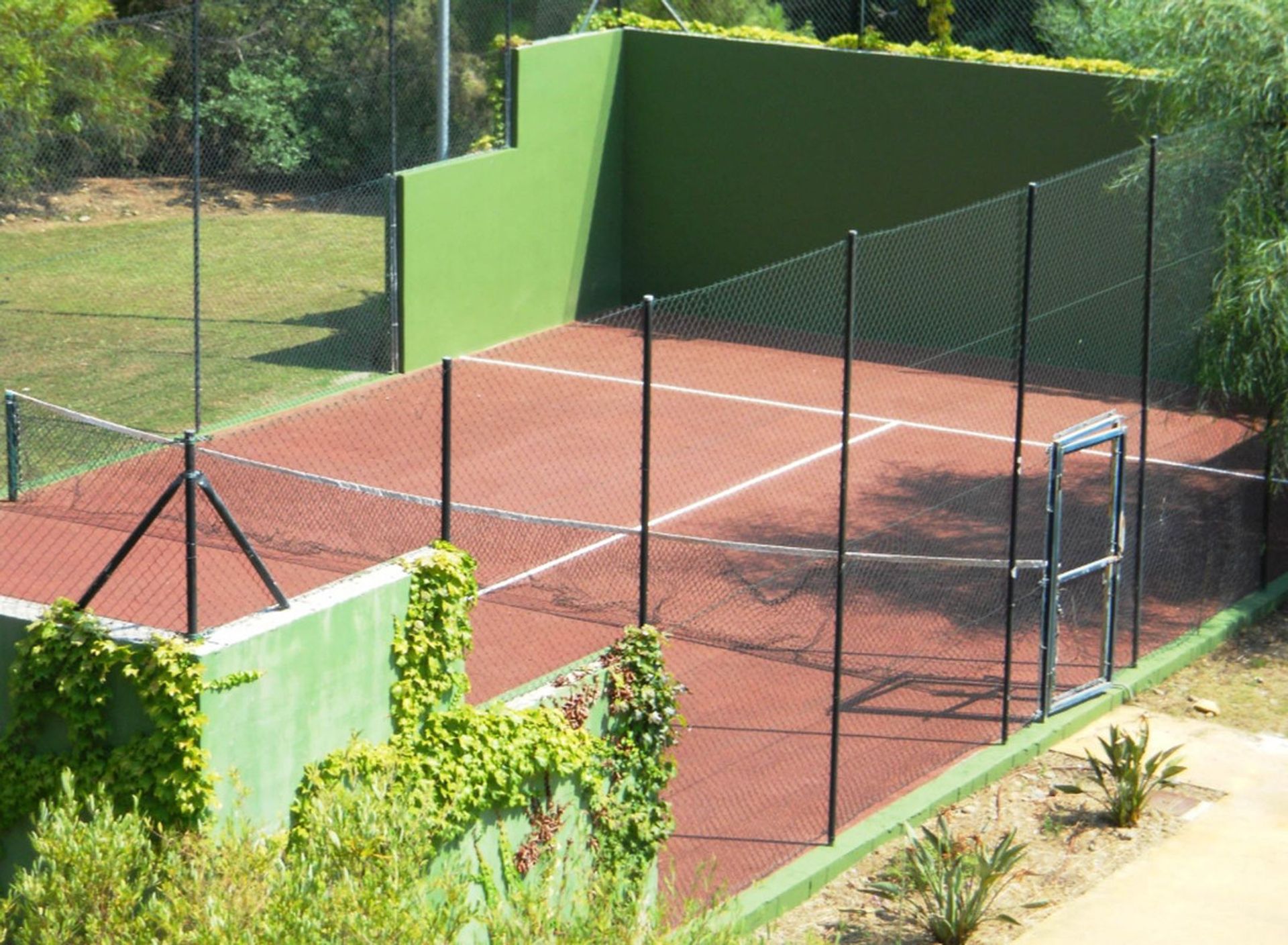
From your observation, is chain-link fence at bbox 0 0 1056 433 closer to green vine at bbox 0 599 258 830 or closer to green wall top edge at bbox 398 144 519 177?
green wall top edge at bbox 398 144 519 177

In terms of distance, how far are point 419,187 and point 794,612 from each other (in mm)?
7159

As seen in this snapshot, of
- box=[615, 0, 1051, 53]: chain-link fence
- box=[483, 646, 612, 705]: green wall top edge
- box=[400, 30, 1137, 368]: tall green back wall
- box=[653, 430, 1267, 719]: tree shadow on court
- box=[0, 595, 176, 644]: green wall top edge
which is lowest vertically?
box=[653, 430, 1267, 719]: tree shadow on court

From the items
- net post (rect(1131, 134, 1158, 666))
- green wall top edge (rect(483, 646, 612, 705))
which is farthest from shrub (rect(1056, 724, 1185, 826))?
green wall top edge (rect(483, 646, 612, 705))

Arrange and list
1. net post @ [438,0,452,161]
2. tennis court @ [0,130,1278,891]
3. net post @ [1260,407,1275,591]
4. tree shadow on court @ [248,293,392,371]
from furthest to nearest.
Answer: net post @ [438,0,452,161] → tree shadow on court @ [248,293,392,371] → net post @ [1260,407,1275,591] → tennis court @ [0,130,1278,891]

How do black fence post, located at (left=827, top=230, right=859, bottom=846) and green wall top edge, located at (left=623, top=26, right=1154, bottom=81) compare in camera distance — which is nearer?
black fence post, located at (left=827, top=230, right=859, bottom=846)

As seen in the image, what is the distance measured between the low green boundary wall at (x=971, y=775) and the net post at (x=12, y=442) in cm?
725

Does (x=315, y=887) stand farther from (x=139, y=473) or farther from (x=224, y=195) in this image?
(x=224, y=195)

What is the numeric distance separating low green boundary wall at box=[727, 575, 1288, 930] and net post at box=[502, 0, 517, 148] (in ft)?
30.3

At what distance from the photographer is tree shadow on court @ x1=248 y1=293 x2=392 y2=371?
1812 cm

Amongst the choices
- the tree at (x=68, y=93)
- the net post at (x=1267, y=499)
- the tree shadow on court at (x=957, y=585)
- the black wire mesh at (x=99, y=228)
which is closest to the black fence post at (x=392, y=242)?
the black wire mesh at (x=99, y=228)

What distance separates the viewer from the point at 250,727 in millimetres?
7316

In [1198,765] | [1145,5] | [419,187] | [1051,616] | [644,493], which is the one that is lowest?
[1198,765]

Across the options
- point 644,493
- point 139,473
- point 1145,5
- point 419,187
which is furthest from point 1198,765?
point 419,187

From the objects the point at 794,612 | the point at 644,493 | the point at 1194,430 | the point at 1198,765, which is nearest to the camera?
the point at 644,493
